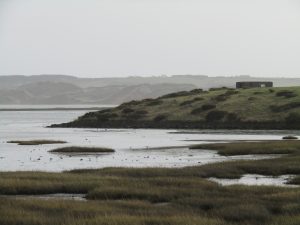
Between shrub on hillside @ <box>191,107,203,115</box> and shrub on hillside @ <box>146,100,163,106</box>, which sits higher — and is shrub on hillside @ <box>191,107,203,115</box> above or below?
below

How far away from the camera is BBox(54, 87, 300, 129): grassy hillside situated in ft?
387

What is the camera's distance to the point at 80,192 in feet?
97.5

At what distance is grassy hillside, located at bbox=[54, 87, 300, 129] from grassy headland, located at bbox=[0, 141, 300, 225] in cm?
8019

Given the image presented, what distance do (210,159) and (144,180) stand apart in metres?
18.7

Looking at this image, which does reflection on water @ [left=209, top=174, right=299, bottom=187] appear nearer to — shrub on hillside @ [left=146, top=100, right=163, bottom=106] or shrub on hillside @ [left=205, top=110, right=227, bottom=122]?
shrub on hillside @ [left=205, top=110, right=227, bottom=122]

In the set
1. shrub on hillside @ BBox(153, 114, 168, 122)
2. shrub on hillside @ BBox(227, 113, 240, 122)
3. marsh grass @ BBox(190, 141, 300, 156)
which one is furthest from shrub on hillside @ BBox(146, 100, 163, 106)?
marsh grass @ BBox(190, 141, 300, 156)

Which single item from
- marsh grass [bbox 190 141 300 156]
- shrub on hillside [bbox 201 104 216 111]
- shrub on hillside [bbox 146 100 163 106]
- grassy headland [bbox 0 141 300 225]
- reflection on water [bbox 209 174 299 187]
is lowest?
marsh grass [bbox 190 141 300 156]

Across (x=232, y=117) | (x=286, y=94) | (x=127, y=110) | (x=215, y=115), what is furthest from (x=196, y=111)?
(x=127, y=110)

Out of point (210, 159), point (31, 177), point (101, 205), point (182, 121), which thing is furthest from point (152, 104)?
point (101, 205)

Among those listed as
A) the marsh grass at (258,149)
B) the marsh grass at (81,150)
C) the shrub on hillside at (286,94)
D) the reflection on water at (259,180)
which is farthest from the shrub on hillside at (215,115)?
the reflection on water at (259,180)

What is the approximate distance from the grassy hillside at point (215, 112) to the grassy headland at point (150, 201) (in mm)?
80190

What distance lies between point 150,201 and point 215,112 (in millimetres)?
100370

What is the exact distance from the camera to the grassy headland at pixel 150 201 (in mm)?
20766

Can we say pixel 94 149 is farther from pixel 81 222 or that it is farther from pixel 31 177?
pixel 81 222
